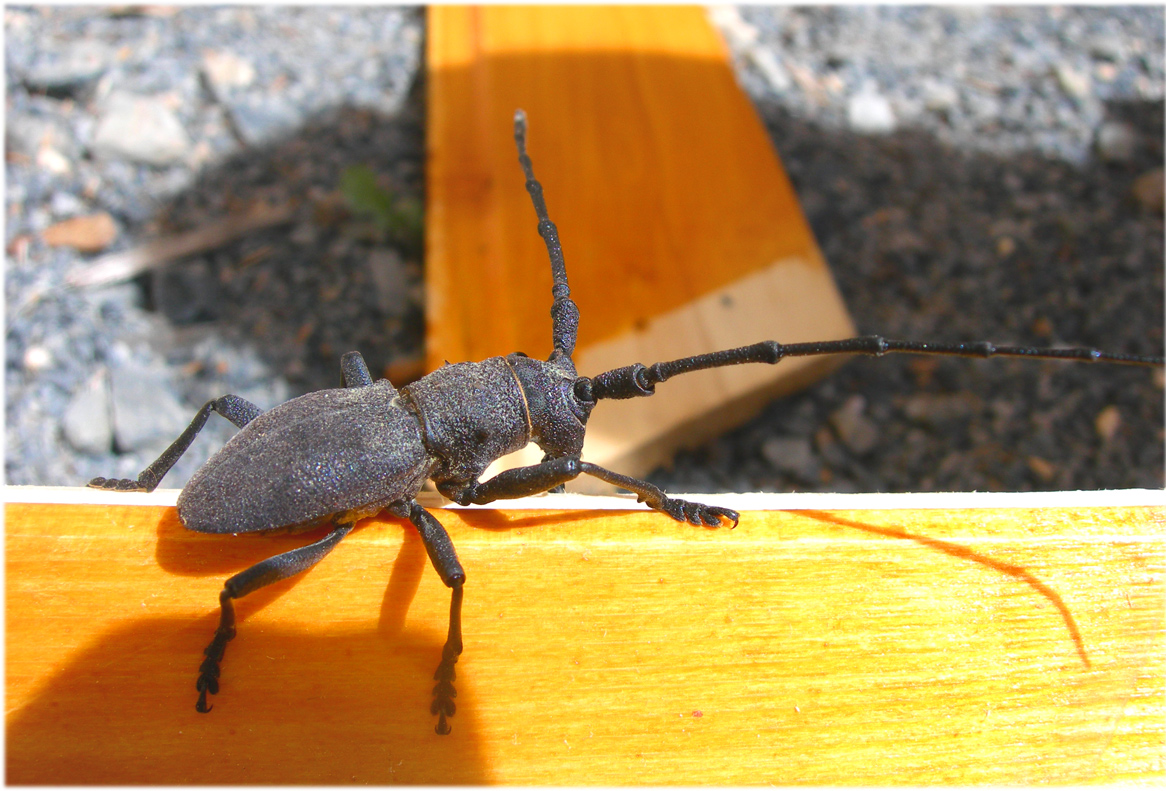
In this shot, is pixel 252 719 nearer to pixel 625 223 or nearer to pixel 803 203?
pixel 625 223

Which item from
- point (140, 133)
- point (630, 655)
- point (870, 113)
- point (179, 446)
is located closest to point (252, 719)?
point (630, 655)

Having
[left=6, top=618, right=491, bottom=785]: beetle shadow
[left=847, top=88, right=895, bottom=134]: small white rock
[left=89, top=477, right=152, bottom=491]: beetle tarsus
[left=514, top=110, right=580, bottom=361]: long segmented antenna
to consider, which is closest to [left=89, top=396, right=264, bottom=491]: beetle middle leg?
[left=89, top=477, right=152, bottom=491]: beetle tarsus

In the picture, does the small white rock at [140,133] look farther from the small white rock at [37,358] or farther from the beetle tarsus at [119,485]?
the beetle tarsus at [119,485]

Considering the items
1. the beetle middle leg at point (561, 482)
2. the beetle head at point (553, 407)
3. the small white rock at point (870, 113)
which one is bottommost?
the beetle middle leg at point (561, 482)

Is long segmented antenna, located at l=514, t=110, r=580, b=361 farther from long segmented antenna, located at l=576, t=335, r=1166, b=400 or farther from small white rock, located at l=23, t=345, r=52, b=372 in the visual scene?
small white rock, located at l=23, t=345, r=52, b=372

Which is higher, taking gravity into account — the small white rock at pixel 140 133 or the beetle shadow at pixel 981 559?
the small white rock at pixel 140 133

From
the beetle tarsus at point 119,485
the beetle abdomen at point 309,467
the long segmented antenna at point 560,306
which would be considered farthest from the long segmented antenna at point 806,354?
the beetle tarsus at point 119,485

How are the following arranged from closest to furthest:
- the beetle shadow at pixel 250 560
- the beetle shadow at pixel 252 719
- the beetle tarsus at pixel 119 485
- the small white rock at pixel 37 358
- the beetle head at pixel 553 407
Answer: the beetle shadow at pixel 252 719 → the beetle shadow at pixel 250 560 → the beetle tarsus at pixel 119 485 → the beetle head at pixel 553 407 → the small white rock at pixel 37 358
